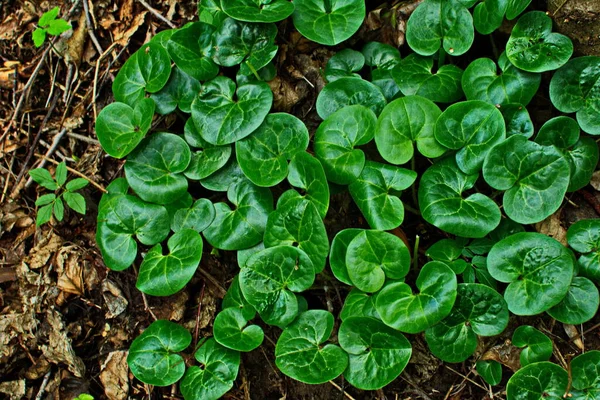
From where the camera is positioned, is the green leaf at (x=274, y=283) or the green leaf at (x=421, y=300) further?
the green leaf at (x=274, y=283)

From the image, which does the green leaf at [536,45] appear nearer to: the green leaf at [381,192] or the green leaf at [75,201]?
the green leaf at [381,192]

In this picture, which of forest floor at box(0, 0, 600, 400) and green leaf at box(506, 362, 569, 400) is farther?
forest floor at box(0, 0, 600, 400)

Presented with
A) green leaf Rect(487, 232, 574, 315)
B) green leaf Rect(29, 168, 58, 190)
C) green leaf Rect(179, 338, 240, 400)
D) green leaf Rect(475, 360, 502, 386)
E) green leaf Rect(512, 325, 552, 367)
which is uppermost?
green leaf Rect(487, 232, 574, 315)

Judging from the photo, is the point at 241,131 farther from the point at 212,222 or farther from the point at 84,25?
the point at 84,25

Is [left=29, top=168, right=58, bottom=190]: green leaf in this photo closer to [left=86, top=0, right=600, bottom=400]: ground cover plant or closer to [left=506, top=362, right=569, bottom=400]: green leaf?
[left=86, top=0, right=600, bottom=400]: ground cover plant

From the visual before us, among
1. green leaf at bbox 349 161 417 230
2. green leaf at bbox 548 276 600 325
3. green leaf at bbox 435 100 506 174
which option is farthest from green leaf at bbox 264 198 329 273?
green leaf at bbox 548 276 600 325

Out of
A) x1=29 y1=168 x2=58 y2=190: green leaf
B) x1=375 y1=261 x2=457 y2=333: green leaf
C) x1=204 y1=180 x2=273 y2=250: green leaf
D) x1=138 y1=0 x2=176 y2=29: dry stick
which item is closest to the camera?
x1=375 y1=261 x2=457 y2=333: green leaf

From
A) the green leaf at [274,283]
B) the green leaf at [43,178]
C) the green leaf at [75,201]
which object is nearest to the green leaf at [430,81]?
the green leaf at [274,283]

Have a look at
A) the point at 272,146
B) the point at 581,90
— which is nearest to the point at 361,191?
the point at 272,146
